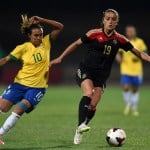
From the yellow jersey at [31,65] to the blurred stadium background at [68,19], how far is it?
2527 centimetres

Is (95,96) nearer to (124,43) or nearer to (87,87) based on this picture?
(87,87)

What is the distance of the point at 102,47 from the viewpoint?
1221cm

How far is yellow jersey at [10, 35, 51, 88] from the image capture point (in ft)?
38.8

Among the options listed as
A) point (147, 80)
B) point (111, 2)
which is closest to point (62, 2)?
point (111, 2)

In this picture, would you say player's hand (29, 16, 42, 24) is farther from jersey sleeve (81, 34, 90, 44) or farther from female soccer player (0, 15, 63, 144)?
jersey sleeve (81, 34, 90, 44)

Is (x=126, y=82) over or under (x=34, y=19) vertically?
under

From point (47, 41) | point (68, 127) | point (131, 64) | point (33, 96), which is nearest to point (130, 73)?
point (131, 64)

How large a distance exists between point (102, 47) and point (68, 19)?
27.6 metres

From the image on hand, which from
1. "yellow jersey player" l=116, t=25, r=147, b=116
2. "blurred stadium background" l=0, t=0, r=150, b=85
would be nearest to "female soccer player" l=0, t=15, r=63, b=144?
"yellow jersey player" l=116, t=25, r=147, b=116

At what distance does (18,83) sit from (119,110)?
9.83 metres

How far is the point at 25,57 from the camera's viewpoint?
11.9 meters

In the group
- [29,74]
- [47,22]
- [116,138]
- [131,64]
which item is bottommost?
[131,64]

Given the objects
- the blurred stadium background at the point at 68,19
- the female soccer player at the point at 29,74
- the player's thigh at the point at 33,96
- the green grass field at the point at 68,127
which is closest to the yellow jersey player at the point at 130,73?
the green grass field at the point at 68,127

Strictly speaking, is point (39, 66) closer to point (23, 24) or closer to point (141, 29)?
point (23, 24)
